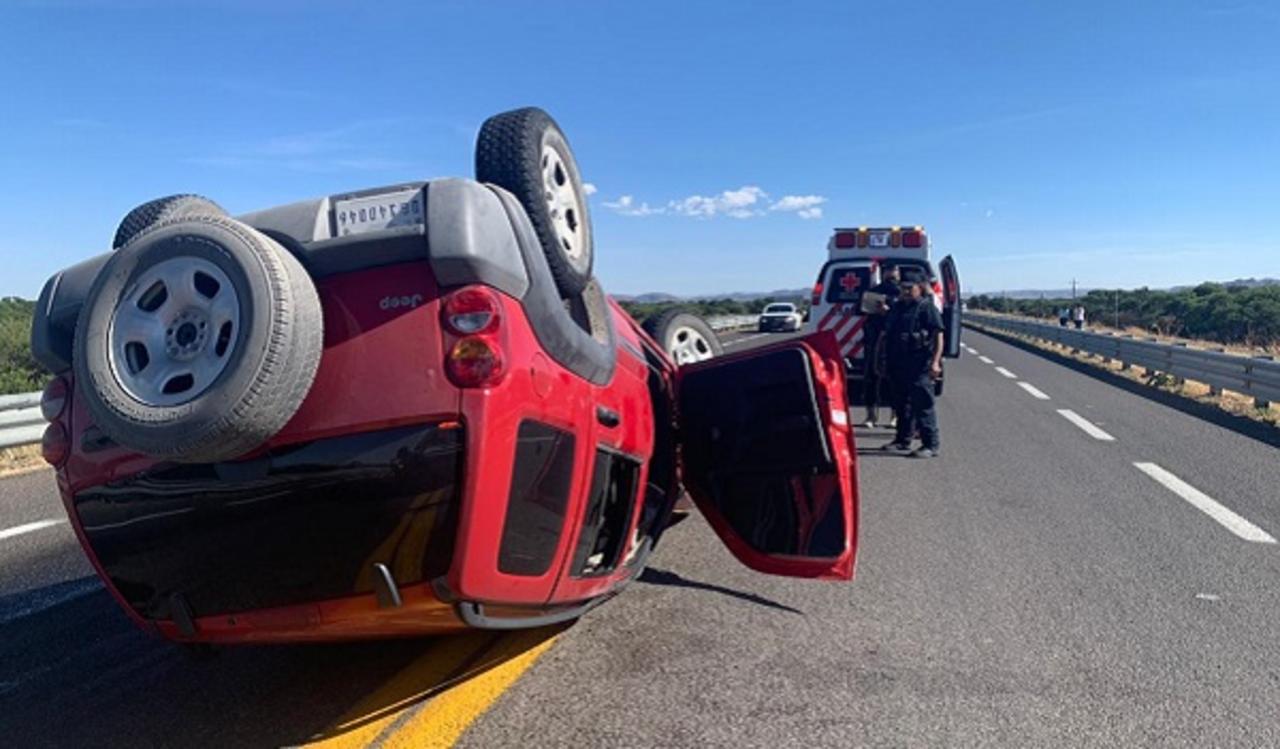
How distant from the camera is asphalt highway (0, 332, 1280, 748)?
3184 millimetres

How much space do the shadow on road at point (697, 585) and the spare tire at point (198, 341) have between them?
263 centimetres

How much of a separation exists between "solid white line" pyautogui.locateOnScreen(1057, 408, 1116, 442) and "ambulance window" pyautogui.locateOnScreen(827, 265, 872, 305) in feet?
10.7

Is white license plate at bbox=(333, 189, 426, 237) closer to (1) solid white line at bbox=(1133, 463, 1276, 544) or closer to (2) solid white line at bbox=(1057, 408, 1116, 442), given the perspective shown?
(1) solid white line at bbox=(1133, 463, 1276, 544)

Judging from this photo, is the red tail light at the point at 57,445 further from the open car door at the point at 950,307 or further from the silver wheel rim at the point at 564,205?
the open car door at the point at 950,307

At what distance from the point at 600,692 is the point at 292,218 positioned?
1925 mm

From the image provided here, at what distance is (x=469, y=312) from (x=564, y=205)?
1028mm

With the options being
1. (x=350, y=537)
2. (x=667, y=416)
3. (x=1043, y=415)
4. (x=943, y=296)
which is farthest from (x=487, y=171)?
(x=943, y=296)

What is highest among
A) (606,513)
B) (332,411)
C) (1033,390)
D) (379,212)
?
(379,212)

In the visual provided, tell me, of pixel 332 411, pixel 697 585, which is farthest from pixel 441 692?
pixel 697 585

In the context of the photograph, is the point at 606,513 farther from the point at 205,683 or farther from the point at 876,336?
the point at 876,336

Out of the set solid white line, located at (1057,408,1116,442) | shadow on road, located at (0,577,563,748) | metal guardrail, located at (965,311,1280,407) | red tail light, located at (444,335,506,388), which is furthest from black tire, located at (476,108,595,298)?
metal guardrail, located at (965,311,1280,407)

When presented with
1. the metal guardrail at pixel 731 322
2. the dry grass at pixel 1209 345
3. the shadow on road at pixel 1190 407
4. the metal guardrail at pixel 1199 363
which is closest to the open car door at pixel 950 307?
the shadow on road at pixel 1190 407

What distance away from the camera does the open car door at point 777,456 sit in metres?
4.13

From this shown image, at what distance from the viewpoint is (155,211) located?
3252mm
